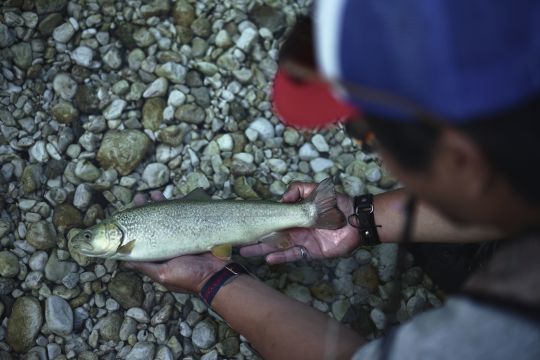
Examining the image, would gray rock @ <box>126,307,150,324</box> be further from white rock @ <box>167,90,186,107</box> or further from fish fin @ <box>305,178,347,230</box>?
white rock @ <box>167,90,186,107</box>

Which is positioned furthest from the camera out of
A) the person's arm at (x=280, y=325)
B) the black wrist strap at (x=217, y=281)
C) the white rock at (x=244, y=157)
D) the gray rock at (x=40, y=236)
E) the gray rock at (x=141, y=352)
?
the white rock at (x=244, y=157)

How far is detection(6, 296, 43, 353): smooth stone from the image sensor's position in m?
3.22

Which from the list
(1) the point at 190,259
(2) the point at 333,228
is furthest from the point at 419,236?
(1) the point at 190,259

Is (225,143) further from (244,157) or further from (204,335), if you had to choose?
(204,335)

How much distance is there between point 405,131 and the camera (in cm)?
142

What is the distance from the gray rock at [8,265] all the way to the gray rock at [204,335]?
1.19 metres

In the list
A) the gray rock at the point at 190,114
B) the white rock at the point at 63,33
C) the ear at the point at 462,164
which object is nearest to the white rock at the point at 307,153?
the gray rock at the point at 190,114

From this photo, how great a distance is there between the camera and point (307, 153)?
396cm

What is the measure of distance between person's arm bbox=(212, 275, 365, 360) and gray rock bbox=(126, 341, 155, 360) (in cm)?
56

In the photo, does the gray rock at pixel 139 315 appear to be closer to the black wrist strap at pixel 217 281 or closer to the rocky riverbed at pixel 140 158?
the rocky riverbed at pixel 140 158

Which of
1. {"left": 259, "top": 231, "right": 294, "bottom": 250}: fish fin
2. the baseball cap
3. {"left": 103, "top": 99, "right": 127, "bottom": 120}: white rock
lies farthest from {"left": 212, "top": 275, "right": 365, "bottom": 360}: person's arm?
{"left": 103, "top": 99, "right": 127, "bottom": 120}: white rock

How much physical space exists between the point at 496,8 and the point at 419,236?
1978 millimetres

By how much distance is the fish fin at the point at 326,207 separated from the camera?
3.10 metres

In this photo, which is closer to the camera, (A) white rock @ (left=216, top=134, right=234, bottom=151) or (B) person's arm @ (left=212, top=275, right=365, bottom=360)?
(B) person's arm @ (left=212, top=275, right=365, bottom=360)
